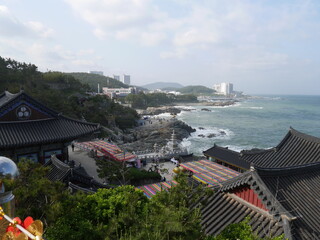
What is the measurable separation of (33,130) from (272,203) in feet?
44.9

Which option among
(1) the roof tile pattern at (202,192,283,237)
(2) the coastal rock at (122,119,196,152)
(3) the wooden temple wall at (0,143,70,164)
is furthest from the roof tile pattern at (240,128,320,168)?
(2) the coastal rock at (122,119,196,152)

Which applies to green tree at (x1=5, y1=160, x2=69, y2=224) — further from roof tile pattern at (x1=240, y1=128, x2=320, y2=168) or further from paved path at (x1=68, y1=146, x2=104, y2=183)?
paved path at (x1=68, y1=146, x2=104, y2=183)

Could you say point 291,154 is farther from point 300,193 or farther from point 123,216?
point 123,216

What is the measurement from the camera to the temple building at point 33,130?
42.2ft

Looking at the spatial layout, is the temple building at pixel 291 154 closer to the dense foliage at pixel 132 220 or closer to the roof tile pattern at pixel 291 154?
the roof tile pattern at pixel 291 154

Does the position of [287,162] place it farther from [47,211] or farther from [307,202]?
[47,211]

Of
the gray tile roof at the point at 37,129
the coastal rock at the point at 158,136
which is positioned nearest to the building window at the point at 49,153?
the gray tile roof at the point at 37,129

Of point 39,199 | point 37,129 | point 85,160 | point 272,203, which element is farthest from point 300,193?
point 85,160

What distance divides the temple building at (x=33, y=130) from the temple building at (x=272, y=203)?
1053 centimetres

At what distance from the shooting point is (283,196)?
6934 millimetres

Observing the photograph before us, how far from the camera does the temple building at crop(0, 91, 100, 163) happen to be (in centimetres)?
1286

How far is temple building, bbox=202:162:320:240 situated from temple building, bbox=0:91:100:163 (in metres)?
10.5

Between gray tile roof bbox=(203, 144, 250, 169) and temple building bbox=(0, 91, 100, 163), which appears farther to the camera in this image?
gray tile roof bbox=(203, 144, 250, 169)

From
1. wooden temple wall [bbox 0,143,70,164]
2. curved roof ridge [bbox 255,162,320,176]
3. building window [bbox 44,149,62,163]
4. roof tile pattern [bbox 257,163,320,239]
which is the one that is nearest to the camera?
roof tile pattern [bbox 257,163,320,239]
